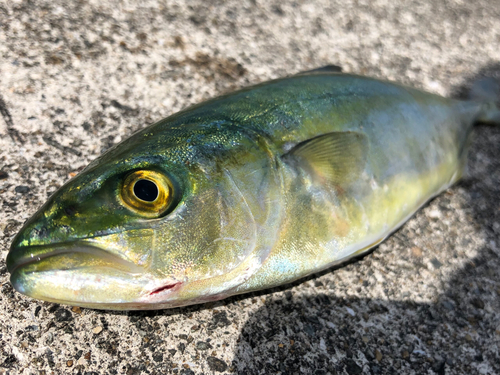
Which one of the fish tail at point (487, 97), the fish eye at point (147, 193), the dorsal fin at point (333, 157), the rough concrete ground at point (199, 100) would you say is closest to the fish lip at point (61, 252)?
the fish eye at point (147, 193)

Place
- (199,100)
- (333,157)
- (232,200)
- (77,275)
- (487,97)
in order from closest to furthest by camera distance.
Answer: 1. (77,275)
2. (232,200)
3. (333,157)
4. (199,100)
5. (487,97)

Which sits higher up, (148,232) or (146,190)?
(146,190)

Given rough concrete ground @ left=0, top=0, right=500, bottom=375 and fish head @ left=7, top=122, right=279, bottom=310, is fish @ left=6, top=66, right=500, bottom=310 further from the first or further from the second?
rough concrete ground @ left=0, top=0, right=500, bottom=375

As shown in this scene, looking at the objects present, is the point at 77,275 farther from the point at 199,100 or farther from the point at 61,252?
the point at 199,100

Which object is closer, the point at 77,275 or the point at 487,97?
the point at 77,275

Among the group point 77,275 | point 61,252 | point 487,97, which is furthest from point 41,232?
point 487,97

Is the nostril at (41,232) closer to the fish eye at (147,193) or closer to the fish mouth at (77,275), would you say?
the fish mouth at (77,275)

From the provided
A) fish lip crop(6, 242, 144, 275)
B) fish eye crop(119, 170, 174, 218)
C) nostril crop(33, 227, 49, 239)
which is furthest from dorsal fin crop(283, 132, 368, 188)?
nostril crop(33, 227, 49, 239)

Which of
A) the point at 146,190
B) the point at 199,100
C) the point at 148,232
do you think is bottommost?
the point at 199,100

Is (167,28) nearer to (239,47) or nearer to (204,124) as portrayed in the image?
(239,47)
